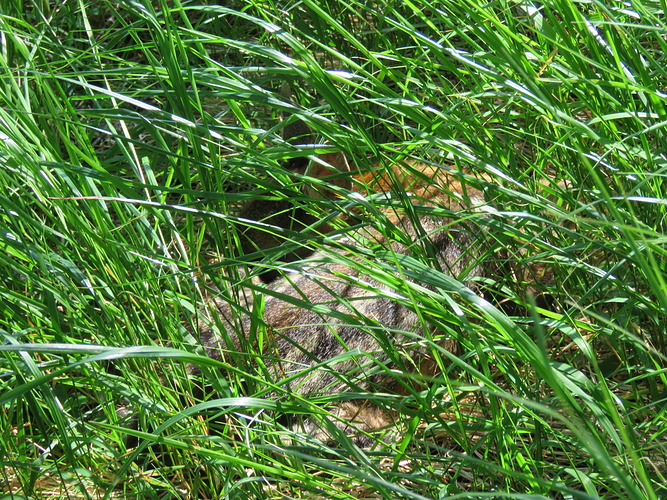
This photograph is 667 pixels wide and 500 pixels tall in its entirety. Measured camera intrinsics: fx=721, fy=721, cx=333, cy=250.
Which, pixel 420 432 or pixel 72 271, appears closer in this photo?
pixel 72 271

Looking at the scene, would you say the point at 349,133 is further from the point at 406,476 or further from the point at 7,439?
the point at 7,439

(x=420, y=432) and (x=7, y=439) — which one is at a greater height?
(x=7, y=439)

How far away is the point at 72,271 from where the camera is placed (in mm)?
1954

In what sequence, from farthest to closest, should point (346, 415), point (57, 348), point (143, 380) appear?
point (346, 415)
point (143, 380)
point (57, 348)

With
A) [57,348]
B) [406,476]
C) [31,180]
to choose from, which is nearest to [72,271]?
[31,180]

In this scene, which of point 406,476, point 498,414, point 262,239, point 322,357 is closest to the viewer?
point 406,476

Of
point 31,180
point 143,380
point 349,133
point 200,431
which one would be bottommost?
point 200,431

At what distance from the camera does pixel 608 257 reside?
6.53 feet

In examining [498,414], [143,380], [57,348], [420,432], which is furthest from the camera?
[420,432]

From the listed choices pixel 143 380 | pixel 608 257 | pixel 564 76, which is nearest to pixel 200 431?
pixel 143 380

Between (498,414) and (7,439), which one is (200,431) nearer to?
(7,439)

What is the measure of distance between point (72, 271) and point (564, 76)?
1447 millimetres

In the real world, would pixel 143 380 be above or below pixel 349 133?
below

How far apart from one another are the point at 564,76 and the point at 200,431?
138cm
